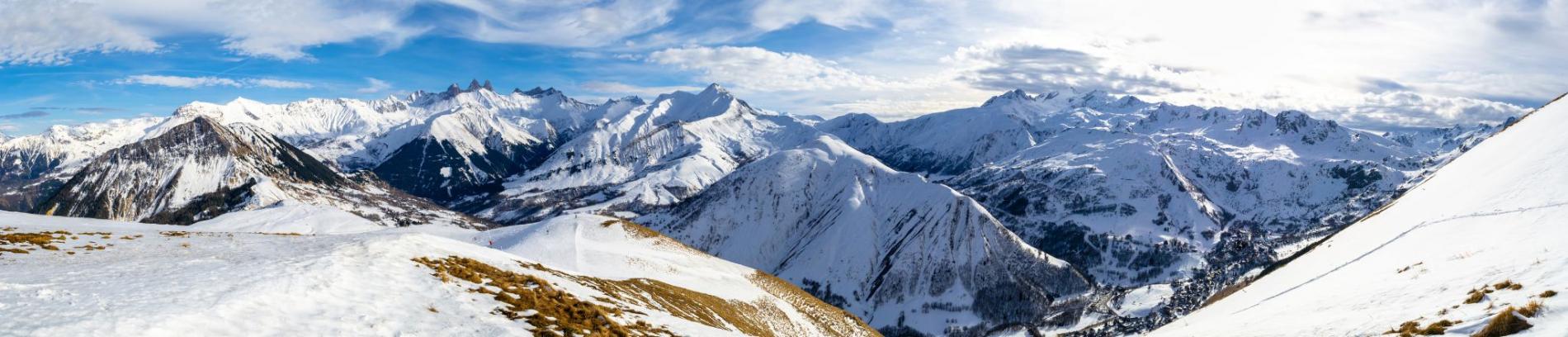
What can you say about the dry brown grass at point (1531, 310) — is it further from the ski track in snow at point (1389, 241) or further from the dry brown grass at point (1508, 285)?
the ski track in snow at point (1389, 241)

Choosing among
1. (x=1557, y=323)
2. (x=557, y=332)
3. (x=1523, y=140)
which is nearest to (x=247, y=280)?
(x=557, y=332)

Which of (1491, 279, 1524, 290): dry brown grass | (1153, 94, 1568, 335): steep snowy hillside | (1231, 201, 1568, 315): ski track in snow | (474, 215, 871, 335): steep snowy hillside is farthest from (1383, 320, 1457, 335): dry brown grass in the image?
(474, 215, 871, 335): steep snowy hillside

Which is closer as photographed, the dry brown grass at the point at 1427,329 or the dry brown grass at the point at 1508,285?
the dry brown grass at the point at 1427,329

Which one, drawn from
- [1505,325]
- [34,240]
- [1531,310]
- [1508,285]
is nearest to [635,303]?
[34,240]

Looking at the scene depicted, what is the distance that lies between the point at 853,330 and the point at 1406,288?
44377 millimetres

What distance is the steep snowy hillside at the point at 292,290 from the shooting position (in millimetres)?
16422

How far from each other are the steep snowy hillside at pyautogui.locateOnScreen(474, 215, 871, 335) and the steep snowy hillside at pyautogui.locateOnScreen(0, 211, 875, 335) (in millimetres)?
18921

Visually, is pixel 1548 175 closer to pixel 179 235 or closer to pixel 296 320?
pixel 296 320

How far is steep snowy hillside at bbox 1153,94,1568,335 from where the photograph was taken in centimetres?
1664

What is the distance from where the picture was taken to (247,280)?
19891 mm

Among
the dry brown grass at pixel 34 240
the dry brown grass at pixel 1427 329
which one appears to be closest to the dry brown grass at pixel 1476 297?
the dry brown grass at pixel 1427 329

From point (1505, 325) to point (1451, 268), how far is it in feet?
34.3

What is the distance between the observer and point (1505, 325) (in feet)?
46.3

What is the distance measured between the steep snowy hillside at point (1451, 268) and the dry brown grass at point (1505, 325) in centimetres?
3
